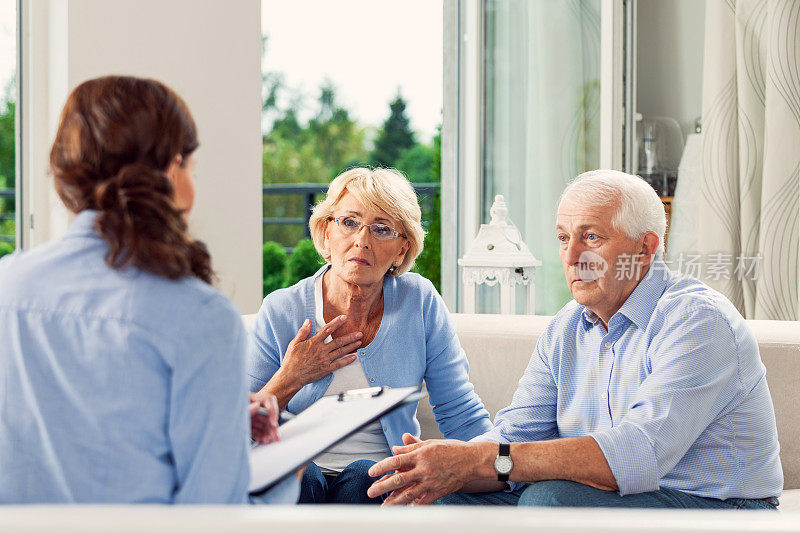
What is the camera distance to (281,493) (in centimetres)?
100

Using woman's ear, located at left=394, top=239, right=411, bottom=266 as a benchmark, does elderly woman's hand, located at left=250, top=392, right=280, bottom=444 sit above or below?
below

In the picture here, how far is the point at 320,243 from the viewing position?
A: 6.73 ft

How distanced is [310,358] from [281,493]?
847mm

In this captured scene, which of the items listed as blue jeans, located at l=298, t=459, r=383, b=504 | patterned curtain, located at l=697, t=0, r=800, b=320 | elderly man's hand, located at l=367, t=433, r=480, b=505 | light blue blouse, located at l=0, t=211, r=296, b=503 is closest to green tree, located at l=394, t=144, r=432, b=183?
patterned curtain, located at l=697, t=0, r=800, b=320

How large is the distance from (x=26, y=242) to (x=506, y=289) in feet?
5.35

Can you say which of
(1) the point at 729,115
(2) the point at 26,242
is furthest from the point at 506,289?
(2) the point at 26,242

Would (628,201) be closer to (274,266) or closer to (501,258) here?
(501,258)

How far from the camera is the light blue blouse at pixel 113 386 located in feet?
2.85

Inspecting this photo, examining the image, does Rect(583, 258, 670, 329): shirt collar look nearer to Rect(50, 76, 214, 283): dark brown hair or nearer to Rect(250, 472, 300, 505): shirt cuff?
Rect(250, 472, 300, 505): shirt cuff

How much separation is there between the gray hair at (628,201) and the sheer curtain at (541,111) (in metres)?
2.20

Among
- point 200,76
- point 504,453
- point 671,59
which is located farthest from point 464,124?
point 504,453

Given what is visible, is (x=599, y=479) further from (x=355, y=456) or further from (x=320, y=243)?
(x=320, y=243)

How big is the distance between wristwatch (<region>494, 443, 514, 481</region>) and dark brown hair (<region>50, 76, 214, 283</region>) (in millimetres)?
760

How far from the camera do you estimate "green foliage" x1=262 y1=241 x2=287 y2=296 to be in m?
9.07
